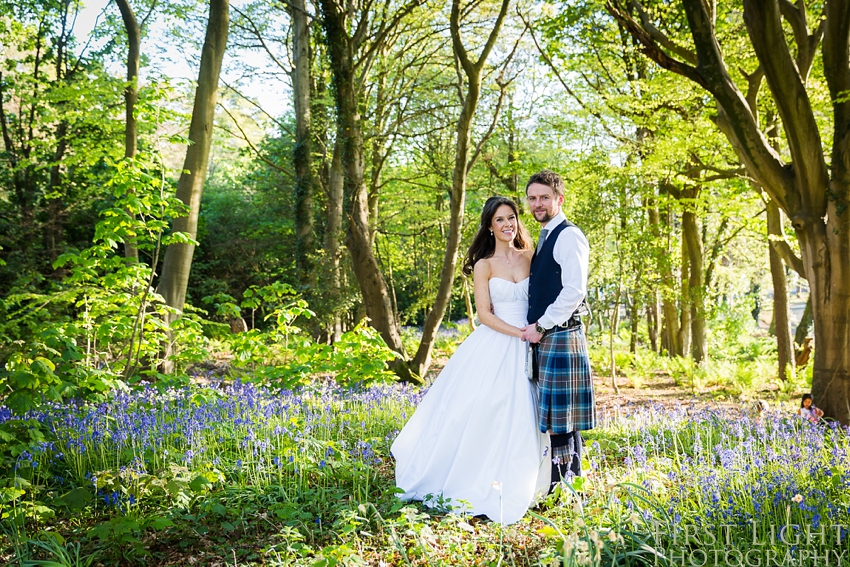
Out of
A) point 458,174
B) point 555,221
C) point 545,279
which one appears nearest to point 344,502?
point 545,279

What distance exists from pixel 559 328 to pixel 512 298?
17.4 inches

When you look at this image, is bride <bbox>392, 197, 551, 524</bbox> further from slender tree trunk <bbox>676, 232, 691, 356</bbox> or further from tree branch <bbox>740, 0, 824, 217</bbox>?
slender tree trunk <bbox>676, 232, 691, 356</bbox>

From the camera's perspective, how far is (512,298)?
4.22 m

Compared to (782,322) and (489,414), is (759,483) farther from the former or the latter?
(782,322)

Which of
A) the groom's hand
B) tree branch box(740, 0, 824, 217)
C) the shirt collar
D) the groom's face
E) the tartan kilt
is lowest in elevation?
the tartan kilt

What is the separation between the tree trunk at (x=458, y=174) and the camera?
27.3 ft

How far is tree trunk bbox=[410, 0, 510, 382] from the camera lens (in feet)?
27.3

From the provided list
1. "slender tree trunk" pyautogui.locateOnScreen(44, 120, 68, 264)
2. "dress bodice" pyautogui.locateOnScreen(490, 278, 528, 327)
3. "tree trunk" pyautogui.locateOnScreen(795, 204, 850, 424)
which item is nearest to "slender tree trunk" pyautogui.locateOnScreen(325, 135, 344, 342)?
"slender tree trunk" pyautogui.locateOnScreen(44, 120, 68, 264)

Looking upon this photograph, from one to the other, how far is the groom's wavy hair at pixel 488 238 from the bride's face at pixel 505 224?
26 mm

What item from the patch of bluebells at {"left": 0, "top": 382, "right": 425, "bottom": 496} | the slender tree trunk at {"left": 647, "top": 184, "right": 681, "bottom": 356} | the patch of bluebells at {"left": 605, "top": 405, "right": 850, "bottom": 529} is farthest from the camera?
the slender tree trunk at {"left": 647, "top": 184, "right": 681, "bottom": 356}

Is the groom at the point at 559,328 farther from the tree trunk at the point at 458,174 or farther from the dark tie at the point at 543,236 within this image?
the tree trunk at the point at 458,174

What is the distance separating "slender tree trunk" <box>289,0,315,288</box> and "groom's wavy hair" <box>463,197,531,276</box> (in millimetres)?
7359

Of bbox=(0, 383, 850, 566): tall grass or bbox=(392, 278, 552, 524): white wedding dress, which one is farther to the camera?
bbox=(392, 278, 552, 524): white wedding dress

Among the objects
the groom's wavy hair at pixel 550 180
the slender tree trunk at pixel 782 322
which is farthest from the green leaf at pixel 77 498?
the slender tree trunk at pixel 782 322
